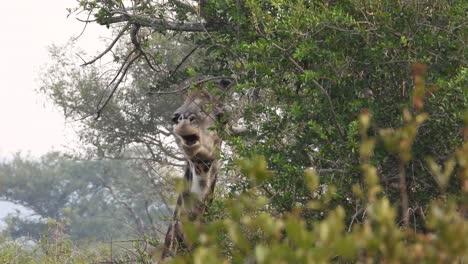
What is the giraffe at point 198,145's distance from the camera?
20.6 ft

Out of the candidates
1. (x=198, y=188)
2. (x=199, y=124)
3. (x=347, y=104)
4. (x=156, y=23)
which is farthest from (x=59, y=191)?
(x=347, y=104)

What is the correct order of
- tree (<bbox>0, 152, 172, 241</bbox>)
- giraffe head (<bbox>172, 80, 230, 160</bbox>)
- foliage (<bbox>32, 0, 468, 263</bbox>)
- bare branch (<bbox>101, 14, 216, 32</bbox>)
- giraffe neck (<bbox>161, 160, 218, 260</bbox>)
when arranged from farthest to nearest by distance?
1. tree (<bbox>0, 152, 172, 241</bbox>)
2. bare branch (<bbox>101, 14, 216, 32</bbox>)
3. giraffe neck (<bbox>161, 160, 218, 260</bbox>)
4. giraffe head (<bbox>172, 80, 230, 160</bbox>)
5. foliage (<bbox>32, 0, 468, 263</bbox>)

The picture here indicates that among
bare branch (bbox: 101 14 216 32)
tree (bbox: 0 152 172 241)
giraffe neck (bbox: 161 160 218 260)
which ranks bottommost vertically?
giraffe neck (bbox: 161 160 218 260)

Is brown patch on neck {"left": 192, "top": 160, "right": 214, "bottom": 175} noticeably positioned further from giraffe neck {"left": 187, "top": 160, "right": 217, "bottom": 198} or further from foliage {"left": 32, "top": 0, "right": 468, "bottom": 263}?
foliage {"left": 32, "top": 0, "right": 468, "bottom": 263}

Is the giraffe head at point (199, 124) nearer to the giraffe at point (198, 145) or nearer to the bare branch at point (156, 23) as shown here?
the giraffe at point (198, 145)

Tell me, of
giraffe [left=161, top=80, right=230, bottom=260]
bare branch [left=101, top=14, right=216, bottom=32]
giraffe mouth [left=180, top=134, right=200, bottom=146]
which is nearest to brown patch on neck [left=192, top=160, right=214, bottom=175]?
giraffe [left=161, top=80, right=230, bottom=260]

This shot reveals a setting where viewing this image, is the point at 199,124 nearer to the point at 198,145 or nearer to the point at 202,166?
the point at 198,145

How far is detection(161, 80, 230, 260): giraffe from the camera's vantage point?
6.29 meters

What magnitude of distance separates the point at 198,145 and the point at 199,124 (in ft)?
0.50

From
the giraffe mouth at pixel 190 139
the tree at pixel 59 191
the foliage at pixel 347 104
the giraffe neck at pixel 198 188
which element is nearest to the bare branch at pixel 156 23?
the foliage at pixel 347 104

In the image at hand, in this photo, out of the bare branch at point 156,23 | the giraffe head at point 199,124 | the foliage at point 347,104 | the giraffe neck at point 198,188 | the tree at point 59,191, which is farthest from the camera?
the tree at point 59,191

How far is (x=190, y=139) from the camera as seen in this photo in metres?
6.34

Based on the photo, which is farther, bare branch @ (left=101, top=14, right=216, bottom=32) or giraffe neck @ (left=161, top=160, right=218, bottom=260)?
bare branch @ (left=101, top=14, right=216, bottom=32)

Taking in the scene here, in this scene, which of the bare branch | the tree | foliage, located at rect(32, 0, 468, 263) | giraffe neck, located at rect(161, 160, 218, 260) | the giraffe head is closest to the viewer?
foliage, located at rect(32, 0, 468, 263)
